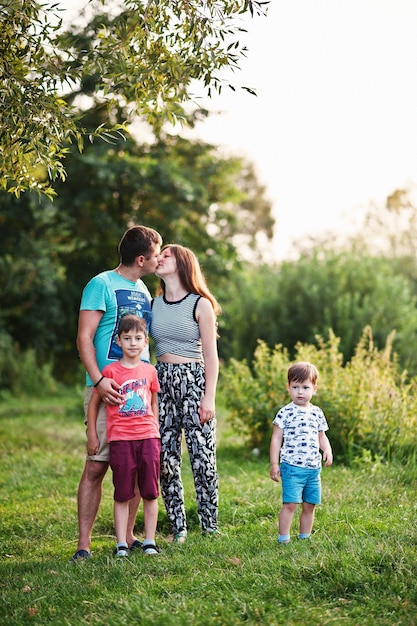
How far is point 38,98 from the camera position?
5074 mm

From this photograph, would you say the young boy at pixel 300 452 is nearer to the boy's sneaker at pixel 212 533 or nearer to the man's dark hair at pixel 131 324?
the boy's sneaker at pixel 212 533

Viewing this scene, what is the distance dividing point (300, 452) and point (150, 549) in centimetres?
112

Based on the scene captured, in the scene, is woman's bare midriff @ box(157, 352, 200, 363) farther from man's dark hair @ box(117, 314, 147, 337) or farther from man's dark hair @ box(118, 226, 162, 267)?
man's dark hair @ box(118, 226, 162, 267)

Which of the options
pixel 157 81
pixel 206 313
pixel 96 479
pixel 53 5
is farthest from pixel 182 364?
pixel 53 5

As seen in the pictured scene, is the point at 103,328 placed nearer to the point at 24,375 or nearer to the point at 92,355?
the point at 92,355

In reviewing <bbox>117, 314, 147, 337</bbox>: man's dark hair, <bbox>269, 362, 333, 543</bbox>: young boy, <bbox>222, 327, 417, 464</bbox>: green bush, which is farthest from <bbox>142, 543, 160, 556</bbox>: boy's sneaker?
<bbox>222, 327, 417, 464</bbox>: green bush

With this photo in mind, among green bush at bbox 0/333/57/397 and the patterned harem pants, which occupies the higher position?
the patterned harem pants

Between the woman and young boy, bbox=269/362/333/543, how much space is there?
55cm

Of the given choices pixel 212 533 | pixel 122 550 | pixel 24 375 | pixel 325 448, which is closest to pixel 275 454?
pixel 325 448

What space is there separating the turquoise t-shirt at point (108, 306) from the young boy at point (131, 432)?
0.30 feet

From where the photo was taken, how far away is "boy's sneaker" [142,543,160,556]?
4.93 m

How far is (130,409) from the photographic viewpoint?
496 cm

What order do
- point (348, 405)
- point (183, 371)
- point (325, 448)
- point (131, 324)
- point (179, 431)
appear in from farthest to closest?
point (348, 405), point (179, 431), point (183, 371), point (325, 448), point (131, 324)

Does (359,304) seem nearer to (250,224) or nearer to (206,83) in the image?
(206,83)
